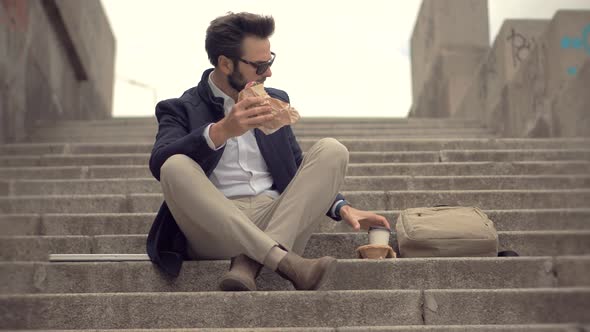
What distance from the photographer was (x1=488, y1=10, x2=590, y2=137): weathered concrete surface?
264 inches

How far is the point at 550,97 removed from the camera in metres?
6.75

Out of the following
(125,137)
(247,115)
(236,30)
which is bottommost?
(125,137)

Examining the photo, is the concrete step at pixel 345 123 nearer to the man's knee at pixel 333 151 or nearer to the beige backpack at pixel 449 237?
the beige backpack at pixel 449 237

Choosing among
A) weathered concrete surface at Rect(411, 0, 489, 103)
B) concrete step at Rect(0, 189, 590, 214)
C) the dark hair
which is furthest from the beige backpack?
weathered concrete surface at Rect(411, 0, 489, 103)

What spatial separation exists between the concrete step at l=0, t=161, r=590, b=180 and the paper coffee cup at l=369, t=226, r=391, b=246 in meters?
2.05

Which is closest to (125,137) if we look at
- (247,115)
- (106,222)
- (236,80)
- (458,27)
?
(106,222)

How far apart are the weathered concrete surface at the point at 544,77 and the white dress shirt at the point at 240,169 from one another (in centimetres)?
339

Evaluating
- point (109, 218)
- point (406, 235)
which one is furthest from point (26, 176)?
point (406, 235)

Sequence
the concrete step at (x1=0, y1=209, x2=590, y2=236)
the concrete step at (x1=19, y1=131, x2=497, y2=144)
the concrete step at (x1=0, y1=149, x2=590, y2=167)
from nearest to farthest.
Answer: the concrete step at (x1=0, y1=209, x2=590, y2=236)
the concrete step at (x1=0, y1=149, x2=590, y2=167)
the concrete step at (x1=19, y1=131, x2=497, y2=144)

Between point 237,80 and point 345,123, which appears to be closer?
point 237,80

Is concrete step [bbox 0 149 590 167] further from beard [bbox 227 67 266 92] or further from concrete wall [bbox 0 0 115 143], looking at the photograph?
beard [bbox 227 67 266 92]

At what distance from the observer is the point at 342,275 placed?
347 cm

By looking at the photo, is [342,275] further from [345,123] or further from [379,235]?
[345,123]

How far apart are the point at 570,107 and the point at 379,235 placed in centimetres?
312
